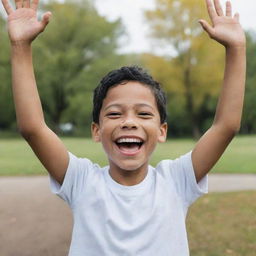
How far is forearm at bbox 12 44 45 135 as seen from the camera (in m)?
1.84

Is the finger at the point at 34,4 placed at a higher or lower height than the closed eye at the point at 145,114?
higher

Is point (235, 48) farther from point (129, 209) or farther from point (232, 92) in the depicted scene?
point (129, 209)

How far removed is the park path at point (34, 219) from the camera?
4.96 meters

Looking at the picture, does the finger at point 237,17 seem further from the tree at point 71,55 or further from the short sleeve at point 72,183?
the tree at point 71,55

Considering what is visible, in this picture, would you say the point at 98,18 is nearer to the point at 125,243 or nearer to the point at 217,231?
the point at 217,231

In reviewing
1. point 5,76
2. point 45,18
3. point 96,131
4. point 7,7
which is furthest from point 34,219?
point 5,76

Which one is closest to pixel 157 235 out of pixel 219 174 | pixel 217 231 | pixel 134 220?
pixel 134 220

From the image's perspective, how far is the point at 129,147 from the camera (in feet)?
6.24

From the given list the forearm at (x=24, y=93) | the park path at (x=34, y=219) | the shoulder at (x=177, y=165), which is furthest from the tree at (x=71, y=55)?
the forearm at (x=24, y=93)

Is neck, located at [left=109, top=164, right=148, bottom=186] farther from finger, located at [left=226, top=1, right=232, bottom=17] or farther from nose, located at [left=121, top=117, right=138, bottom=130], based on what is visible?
finger, located at [left=226, top=1, right=232, bottom=17]

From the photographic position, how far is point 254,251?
476 cm

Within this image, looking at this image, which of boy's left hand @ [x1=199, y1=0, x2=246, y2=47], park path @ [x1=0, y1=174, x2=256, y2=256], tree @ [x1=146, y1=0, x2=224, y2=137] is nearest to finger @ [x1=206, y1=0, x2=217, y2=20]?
boy's left hand @ [x1=199, y1=0, x2=246, y2=47]

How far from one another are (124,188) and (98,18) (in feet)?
124

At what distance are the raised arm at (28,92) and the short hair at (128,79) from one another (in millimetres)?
288
